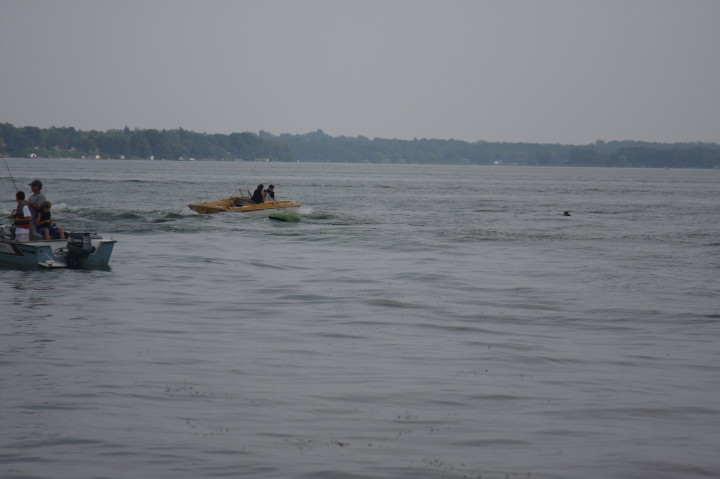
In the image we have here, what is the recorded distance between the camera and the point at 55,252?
70.6 feet

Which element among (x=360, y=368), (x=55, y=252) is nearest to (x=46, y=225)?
(x=55, y=252)

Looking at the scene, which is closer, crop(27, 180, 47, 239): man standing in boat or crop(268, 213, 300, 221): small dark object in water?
crop(27, 180, 47, 239): man standing in boat

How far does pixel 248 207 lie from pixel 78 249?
19898 millimetres

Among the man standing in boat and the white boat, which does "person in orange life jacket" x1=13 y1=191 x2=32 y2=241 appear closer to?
the man standing in boat

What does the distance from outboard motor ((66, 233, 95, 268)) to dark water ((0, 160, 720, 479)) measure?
34 cm

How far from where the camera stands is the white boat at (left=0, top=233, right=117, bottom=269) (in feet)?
Result: 69.6

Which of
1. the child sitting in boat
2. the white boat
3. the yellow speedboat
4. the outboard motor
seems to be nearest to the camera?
the white boat

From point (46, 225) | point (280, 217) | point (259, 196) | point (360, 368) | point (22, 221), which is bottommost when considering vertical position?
point (280, 217)

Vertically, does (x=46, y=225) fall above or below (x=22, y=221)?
below

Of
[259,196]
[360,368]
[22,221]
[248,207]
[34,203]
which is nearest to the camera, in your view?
[360,368]

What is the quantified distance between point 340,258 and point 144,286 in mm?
8733

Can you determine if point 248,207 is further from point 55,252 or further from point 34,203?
point 34,203

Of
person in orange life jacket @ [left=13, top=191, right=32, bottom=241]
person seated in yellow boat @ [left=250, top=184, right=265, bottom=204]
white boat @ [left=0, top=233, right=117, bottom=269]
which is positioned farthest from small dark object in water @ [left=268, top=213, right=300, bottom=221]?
person in orange life jacket @ [left=13, top=191, right=32, bottom=241]

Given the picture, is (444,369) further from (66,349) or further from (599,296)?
(599,296)
